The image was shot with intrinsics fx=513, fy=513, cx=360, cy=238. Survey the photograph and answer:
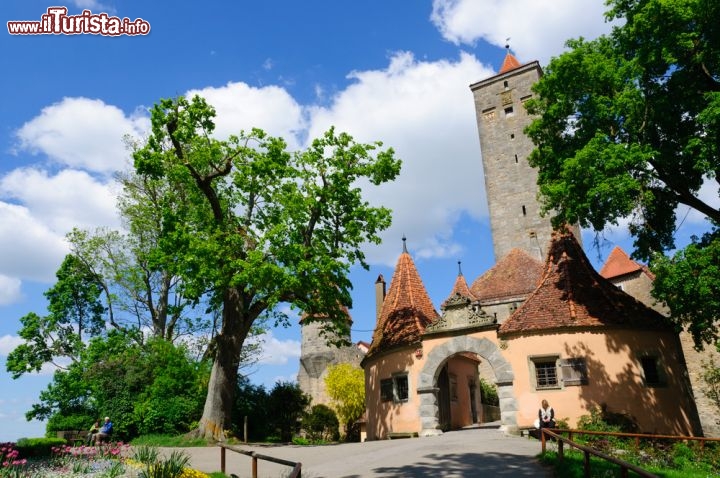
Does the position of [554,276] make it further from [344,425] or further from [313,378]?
[313,378]

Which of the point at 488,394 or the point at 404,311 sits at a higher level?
the point at 404,311

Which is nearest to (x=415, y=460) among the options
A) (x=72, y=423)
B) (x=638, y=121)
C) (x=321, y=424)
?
(x=638, y=121)

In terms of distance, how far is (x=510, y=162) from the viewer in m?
39.8

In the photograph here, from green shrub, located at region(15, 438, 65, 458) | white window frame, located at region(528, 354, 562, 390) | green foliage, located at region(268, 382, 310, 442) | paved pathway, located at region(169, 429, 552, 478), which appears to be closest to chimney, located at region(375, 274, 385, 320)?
green foliage, located at region(268, 382, 310, 442)

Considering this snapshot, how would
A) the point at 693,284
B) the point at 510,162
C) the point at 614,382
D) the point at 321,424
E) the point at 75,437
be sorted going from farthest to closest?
the point at 510,162
the point at 321,424
the point at 75,437
the point at 614,382
the point at 693,284

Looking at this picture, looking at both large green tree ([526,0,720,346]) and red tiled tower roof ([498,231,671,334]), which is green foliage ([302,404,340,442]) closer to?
red tiled tower roof ([498,231,671,334])

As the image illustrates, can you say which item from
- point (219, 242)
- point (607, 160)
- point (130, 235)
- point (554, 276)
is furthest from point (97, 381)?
point (607, 160)

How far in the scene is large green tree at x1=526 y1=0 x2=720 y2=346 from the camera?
1518 centimetres

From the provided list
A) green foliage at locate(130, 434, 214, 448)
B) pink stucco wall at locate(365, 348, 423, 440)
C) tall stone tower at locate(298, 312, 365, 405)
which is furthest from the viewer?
tall stone tower at locate(298, 312, 365, 405)

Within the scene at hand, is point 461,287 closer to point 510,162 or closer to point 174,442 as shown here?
point 510,162

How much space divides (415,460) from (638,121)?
12.7m

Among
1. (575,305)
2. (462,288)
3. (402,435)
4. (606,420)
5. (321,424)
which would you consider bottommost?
(321,424)

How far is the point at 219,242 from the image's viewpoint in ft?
61.6

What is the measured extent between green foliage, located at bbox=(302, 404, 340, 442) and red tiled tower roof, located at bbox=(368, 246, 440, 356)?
10306mm
